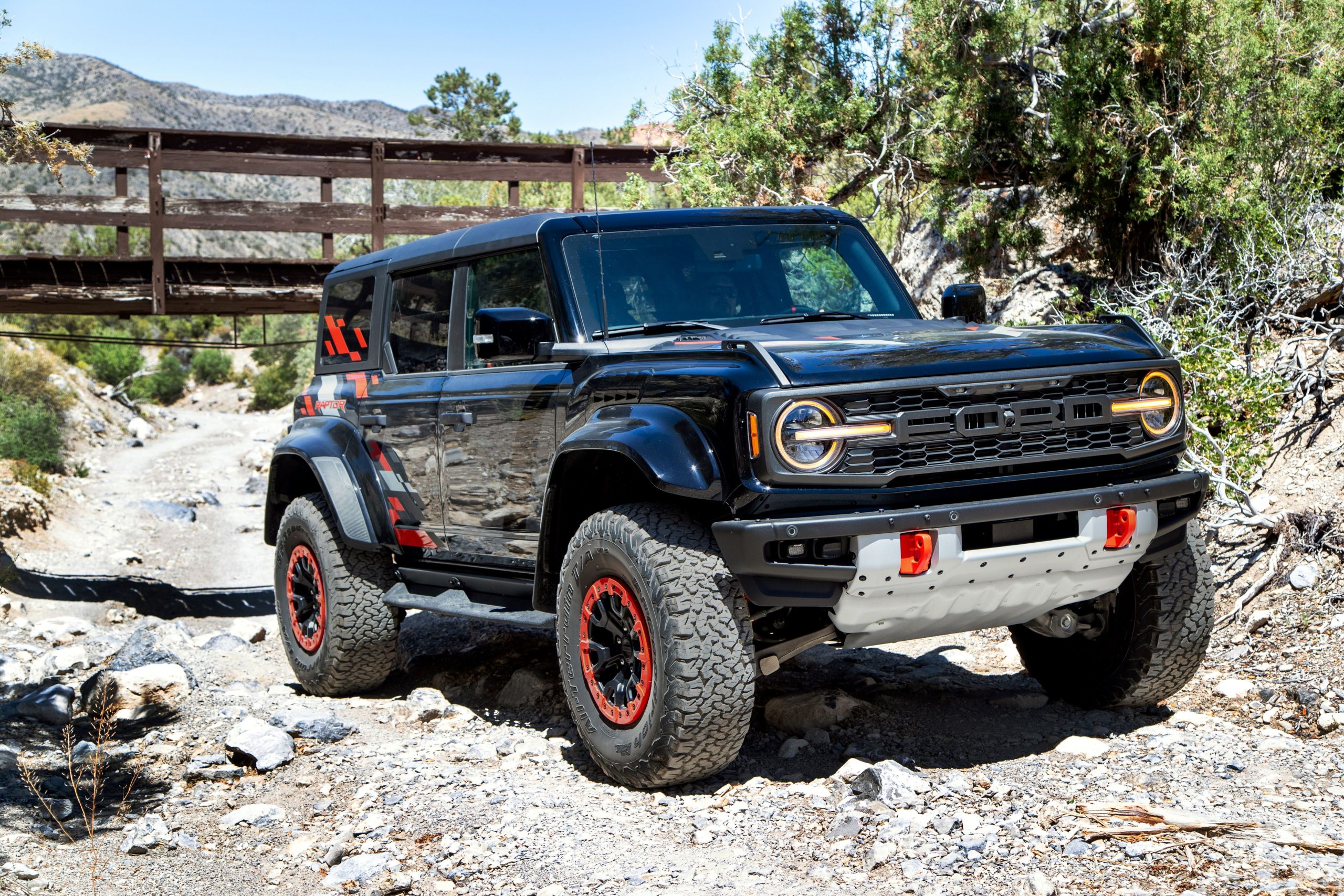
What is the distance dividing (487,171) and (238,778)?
11.5m

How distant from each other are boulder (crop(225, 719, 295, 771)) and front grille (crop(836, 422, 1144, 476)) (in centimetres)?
281

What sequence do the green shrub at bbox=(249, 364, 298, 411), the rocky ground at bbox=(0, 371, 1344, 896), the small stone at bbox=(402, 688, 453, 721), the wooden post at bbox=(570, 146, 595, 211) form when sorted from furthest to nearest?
the green shrub at bbox=(249, 364, 298, 411) → the wooden post at bbox=(570, 146, 595, 211) → the small stone at bbox=(402, 688, 453, 721) → the rocky ground at bbox=(0, 371, 1344, 896)

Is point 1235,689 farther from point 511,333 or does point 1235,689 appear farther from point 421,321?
point 421,321

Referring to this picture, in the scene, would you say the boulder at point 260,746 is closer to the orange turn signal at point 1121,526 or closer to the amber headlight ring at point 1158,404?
the orange turn signal at point 1121,526

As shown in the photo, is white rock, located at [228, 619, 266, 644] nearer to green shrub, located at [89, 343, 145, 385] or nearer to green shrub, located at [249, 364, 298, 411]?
green shrub, located at [249, 364, 298, 411]

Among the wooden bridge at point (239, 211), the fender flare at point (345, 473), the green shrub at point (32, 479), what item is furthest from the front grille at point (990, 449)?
the green shrub at point (32, 479)

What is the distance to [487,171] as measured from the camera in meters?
15.5

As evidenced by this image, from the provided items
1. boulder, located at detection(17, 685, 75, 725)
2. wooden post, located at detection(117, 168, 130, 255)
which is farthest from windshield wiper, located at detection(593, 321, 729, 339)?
wooden post, located at detection(117, 168, 130, 255)

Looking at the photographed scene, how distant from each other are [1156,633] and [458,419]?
293 cm

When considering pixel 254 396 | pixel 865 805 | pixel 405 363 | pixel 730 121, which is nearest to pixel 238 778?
pixel 405 363

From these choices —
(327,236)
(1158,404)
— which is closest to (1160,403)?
(1158,404)

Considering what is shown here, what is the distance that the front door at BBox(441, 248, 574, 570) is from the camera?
495cm

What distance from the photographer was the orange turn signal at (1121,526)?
4039mm

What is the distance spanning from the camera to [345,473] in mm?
6258
